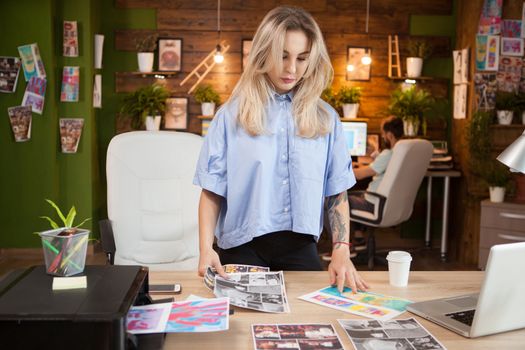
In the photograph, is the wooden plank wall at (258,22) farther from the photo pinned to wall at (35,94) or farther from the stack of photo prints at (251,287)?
the stack of photo prints at (251,287)

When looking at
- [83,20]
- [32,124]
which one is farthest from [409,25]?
[32,124]

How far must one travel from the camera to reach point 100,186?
6188mm

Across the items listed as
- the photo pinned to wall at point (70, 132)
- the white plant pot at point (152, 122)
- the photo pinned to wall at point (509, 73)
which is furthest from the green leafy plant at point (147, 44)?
the photo pinned to wall at point (509, 73)

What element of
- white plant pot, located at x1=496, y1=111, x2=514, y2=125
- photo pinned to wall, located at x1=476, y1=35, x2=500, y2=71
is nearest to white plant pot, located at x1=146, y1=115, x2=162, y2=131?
photo pinned to wall, located at x1=476, y1=35, x2=500, y2=71

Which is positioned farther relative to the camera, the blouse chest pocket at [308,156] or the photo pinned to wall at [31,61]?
the photo pinned to wall at [31,61]

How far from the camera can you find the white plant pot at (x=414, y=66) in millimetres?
6148

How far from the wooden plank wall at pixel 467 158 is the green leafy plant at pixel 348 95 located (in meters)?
0.96

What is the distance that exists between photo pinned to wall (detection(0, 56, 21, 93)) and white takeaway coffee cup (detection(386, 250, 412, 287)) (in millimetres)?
4317

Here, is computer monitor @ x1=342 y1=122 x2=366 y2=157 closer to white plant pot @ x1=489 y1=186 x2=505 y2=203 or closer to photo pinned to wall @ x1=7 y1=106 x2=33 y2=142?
white plant pot @ x1=489 y1=186 x2=505 y2=203

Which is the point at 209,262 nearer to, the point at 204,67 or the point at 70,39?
the point at 70,39

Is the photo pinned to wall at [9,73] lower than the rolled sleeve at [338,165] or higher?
higher

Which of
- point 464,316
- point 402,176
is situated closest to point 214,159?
point 464,316

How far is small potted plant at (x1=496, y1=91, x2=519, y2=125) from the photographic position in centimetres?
541

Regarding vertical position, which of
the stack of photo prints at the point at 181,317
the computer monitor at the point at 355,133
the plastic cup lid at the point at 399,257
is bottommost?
the stack of photo prints at the point at 181,317
